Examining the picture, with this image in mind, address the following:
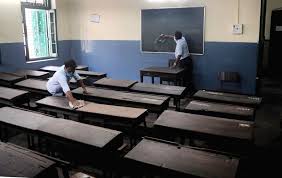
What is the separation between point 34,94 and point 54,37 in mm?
3135

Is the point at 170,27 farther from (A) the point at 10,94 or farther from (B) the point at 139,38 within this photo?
(A) the point at 10,94

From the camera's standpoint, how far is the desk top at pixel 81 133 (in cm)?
278

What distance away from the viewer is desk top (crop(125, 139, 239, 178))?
2.19 meters

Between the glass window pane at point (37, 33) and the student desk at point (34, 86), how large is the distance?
205 cm

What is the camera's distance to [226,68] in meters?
6.43

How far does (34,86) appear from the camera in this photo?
16.9ft

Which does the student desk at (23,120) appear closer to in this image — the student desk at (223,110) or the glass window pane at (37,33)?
the student desk at (223,110)

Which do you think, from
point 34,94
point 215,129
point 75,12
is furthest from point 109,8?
point 215,129

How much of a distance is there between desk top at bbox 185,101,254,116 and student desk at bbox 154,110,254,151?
0.36 meters

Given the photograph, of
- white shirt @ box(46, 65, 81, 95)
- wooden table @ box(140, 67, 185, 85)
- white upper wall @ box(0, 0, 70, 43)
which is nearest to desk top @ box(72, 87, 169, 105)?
white shirt @ box(46, 65, 81, 95)

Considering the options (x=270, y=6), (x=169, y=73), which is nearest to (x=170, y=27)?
(x=169, y=73)

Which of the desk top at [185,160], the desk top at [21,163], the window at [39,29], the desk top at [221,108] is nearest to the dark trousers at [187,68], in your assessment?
the desk top at [221,108]

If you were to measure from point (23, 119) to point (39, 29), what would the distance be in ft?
15.7

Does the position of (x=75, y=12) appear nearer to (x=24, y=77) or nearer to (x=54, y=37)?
(x=54, y=37)
